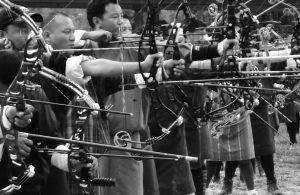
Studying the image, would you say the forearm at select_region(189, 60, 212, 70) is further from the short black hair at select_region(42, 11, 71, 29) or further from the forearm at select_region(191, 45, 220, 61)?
the short black hair at select_region(42, 11, 71, 29)

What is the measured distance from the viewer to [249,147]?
289 inches

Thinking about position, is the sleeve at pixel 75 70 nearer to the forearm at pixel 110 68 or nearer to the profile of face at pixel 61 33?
the forearm at pixel 110 68


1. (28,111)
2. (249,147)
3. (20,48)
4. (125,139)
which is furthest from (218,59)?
(249,147)

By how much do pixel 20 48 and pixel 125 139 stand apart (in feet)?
2.71

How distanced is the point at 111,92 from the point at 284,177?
5199 millimetres

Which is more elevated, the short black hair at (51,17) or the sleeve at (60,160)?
the short black hair at (51,17)

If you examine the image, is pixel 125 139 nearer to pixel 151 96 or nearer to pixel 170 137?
pixel 151 96

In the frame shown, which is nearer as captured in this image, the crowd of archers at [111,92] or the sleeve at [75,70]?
the crowd of archers at [111,92]

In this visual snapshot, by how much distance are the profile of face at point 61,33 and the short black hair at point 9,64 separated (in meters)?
0.91

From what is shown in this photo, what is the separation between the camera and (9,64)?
3.59 metres

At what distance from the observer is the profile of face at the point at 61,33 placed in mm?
4520

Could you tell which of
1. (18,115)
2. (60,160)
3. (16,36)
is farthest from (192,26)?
(18,115)

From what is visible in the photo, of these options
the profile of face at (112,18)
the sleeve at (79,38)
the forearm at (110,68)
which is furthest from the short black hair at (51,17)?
the forearm at (110,68)

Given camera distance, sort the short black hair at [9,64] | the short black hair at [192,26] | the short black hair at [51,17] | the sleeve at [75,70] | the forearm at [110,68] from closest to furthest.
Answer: the short black hair at [9,64]
the forearm at [110,68]
the sleeve at [75,70]
the short black hair at [51,17]
the short black hair at [192,26]
